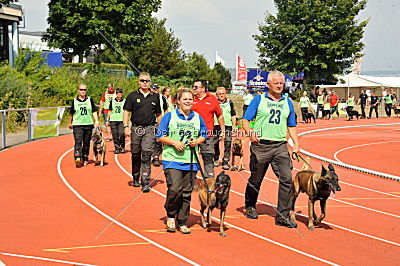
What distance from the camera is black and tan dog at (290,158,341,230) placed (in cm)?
750

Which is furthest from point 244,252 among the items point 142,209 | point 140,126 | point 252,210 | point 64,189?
point 64,189

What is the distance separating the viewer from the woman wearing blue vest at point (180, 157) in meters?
7.51

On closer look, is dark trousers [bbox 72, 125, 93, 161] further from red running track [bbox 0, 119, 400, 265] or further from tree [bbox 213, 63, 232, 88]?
tree [bbox 213, 63, 232, 88]

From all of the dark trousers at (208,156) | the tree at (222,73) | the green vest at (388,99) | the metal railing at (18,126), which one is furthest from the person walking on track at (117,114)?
the tree at (222,73)

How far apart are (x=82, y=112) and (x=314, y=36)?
4045 cm

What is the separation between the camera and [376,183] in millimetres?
12953

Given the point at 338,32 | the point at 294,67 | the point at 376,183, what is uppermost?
the point at 338,32

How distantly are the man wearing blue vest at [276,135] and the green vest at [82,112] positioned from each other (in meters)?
6.91

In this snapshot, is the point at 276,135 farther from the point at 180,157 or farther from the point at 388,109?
the point at 388,109

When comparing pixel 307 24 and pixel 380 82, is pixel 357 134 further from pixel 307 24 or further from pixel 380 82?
pixel 380 82

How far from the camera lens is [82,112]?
13969 mm

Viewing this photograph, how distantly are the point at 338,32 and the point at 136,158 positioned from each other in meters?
43.5

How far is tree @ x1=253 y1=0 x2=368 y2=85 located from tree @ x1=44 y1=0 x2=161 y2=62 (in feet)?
48.0

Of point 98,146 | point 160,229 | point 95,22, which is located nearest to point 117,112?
point 98,146
